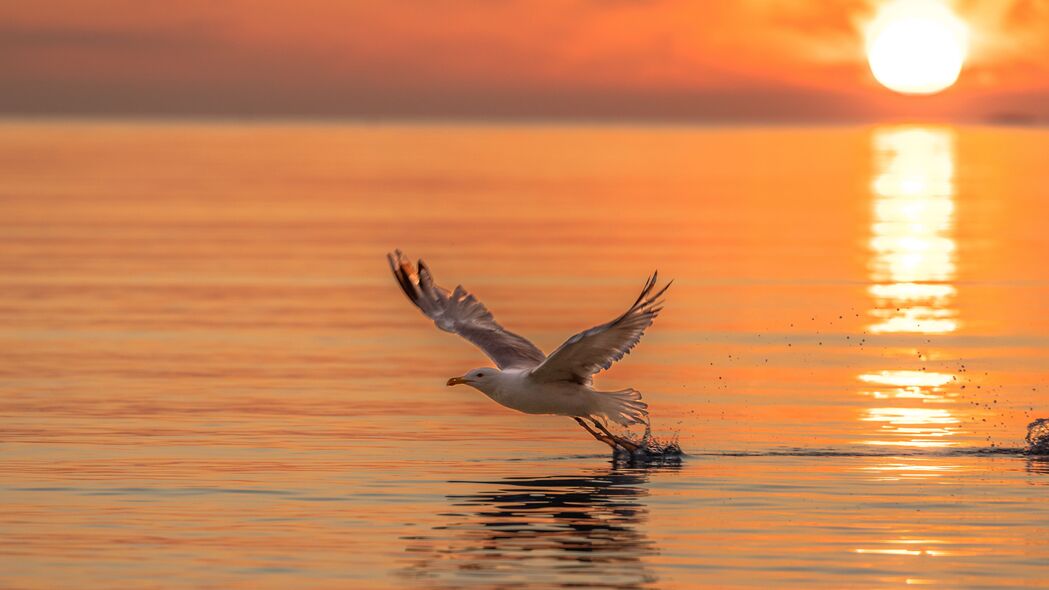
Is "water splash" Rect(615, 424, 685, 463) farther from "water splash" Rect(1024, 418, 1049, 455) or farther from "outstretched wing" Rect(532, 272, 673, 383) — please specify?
"water splash" Rect(1024, 418, 1049, 455)

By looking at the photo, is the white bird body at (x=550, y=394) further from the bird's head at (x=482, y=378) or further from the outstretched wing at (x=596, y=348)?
the outstretched wing at (x=596, y=348)

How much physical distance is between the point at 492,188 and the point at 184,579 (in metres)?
73.2

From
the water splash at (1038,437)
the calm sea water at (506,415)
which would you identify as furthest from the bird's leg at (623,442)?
the water splash at (1038,437)

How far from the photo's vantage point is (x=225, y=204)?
72.2m

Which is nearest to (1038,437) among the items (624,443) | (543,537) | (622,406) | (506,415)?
(624,443)

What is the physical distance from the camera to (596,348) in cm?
2009

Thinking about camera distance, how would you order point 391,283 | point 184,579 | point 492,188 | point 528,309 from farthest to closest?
point 492,188
point 391,283
point 528,309
point 184,579

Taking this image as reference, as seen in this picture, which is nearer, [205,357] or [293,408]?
[293,408]

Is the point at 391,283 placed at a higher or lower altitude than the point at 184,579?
higher

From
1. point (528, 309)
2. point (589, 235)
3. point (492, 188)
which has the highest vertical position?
point (492, 188)

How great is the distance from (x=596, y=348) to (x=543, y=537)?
304 centimetres

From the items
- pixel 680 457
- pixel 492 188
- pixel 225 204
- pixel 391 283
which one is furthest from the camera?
pixel 492 188

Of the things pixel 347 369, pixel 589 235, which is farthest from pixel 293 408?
pixel 589 235

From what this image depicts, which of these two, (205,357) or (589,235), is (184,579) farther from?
(589,235)
